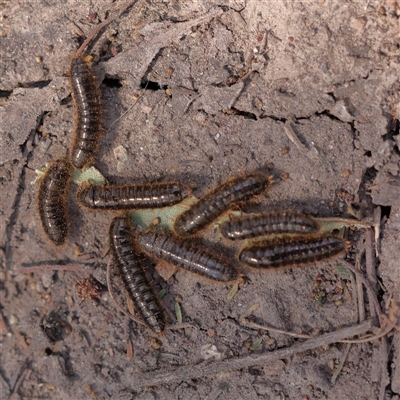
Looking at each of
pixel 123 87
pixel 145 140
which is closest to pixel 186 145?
pixel 145 140

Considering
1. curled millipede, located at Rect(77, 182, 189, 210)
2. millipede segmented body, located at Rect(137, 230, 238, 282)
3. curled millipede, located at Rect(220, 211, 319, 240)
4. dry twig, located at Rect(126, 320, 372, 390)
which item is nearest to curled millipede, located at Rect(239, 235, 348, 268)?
curled millipede, located at Rect(220, 211, 319, 240)

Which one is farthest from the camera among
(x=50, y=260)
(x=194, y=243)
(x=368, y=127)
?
(x=50, y=260)

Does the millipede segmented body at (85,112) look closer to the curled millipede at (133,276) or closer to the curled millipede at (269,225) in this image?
the curled millipede at (133,276)

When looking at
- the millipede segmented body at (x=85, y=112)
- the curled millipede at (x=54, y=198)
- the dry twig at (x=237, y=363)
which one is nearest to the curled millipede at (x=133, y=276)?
the dry twig at (x=237, y=363)

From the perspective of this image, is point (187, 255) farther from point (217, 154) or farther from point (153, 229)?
point (217, 154)

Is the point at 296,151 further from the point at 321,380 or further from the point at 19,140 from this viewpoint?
the point at 19,140

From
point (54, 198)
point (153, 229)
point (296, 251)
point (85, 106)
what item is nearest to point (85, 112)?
point (85, 106)

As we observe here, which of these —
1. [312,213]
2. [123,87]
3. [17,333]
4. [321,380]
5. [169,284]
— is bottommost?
[321,380]

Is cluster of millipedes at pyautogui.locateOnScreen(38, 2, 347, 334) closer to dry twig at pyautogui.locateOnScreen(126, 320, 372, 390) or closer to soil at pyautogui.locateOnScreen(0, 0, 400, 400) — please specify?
soil at pyautogui.locateOnScreen(0, 0, 400, 400)
